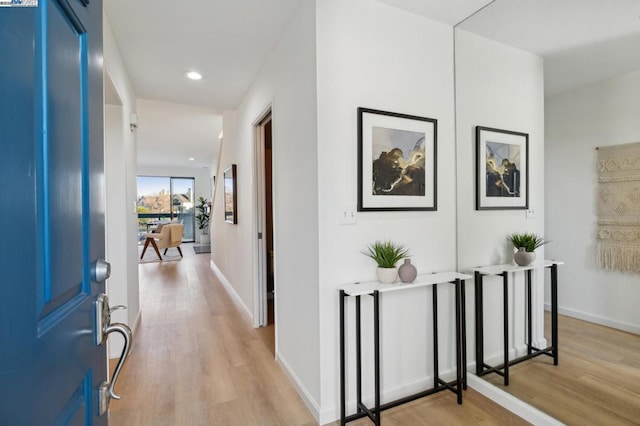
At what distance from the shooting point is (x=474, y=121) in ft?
7.37

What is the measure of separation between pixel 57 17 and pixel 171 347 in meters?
2.90

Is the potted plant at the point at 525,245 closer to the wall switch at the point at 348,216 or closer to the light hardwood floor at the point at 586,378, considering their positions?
the light hardwood floor at the point at 586,378

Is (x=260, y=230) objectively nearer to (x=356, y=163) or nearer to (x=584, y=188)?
(x=356, y=163)

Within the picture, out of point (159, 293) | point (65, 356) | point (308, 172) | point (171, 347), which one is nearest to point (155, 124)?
point (159, 293)

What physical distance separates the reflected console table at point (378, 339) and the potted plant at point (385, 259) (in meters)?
0.05

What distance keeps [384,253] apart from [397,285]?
0.65ft

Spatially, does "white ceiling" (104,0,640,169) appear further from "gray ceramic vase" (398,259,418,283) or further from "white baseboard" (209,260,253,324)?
"white baseboard" (209,260,253,324)

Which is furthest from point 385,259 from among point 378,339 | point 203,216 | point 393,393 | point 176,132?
point 203,216

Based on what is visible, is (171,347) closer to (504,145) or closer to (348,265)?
(348,265)

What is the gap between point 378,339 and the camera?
178 cm

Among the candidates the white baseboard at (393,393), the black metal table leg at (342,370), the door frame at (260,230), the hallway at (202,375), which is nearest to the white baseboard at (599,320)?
the white baseboard at (393,393)

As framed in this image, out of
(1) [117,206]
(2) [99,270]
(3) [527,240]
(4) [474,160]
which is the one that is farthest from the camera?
(1) [117,206]

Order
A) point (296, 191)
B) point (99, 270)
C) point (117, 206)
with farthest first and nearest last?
point (117, 206) → point (296, 191) → point (99, 270)

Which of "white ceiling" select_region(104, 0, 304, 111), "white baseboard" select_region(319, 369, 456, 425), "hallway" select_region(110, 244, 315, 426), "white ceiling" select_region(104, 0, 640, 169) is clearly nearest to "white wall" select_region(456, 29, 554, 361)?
"white ceiling" select_region(104, 0, 640, 169)
